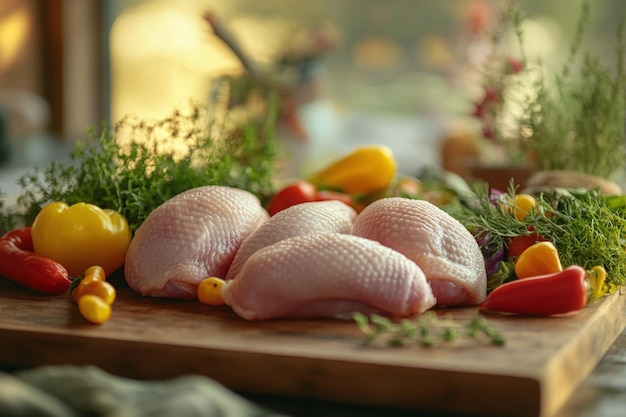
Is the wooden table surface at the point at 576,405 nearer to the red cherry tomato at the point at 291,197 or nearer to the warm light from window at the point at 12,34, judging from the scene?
the red cherry tomato at the point at 291,197

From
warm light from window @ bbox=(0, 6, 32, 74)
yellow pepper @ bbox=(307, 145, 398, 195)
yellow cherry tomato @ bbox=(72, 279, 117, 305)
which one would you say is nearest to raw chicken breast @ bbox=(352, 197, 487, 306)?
yellow cherry tomato @ bbox=(72, 279, 117, 305)

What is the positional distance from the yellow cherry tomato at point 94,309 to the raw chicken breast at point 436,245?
1.30 ft

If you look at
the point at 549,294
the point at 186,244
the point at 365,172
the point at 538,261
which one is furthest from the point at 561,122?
the point at 186,244

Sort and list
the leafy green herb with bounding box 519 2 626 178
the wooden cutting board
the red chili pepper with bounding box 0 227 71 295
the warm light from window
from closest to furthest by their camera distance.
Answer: the wooden cutting board → the red chili pepper with bounding box 0 227 71 295 → the leafy green herb with bounding box 519 2 626 178 → the warm light from window

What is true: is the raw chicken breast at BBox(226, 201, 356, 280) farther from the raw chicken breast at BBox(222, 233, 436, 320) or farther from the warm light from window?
the warm light from window

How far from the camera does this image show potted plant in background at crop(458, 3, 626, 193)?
202 centimetres

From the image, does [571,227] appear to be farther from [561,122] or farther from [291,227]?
[561,122]

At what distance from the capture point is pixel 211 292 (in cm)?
132

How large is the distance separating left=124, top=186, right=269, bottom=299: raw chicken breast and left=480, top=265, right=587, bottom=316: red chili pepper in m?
0.44

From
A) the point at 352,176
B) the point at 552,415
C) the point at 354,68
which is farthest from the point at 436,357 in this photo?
the point at 354,68

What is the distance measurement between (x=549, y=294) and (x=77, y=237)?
76 cm

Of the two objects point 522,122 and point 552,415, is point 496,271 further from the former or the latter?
point 522,122

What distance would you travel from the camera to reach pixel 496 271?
149 cm

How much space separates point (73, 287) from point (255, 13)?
3361mm
